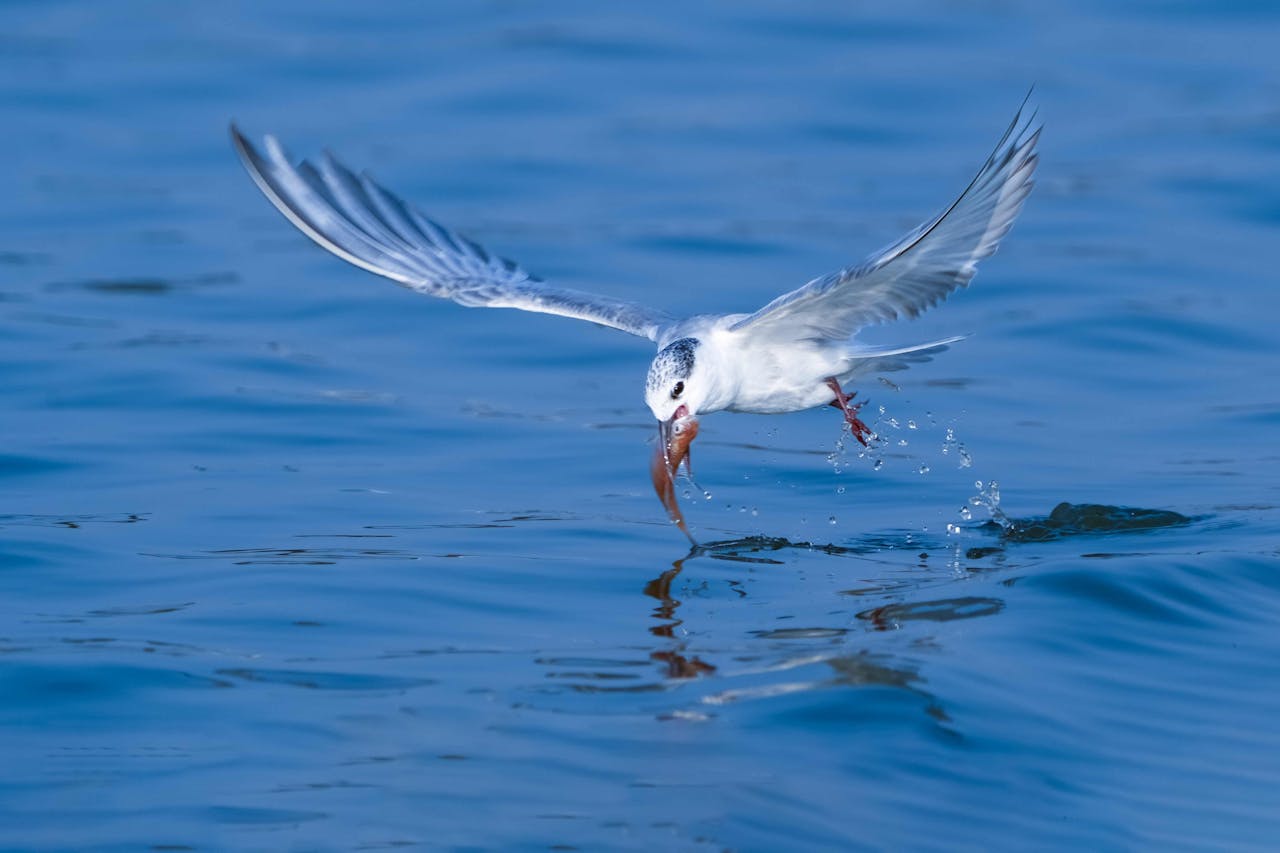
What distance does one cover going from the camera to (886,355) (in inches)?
366

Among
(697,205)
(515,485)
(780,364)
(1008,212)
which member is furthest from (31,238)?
(1008,212)

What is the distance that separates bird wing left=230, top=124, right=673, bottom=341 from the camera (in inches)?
406

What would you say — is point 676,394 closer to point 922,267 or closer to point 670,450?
point 670,450

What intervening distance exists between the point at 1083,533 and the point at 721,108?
12622 millimetres

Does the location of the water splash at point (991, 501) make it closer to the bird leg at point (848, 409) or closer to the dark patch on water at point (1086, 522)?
the dark patch on water at point (1086, 522)

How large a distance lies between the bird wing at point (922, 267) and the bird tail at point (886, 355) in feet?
0.43

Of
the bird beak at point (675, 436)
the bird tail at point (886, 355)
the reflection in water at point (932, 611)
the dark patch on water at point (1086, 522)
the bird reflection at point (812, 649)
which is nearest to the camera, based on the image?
the bird reflection at point (812, 649)

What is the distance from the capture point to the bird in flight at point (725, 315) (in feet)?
26.5

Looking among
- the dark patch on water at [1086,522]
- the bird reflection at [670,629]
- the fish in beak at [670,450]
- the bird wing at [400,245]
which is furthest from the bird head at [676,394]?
the dark patch on water at [1086,522]

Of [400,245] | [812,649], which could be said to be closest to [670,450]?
[812,649]

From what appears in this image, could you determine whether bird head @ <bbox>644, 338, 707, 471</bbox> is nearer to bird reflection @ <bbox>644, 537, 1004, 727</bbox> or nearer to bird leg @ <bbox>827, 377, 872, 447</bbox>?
bird reflection @ <bbox>644, 537, 1004, 727</bbox>

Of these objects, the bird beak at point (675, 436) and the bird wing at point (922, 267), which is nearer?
the bird wing at point (922, 267)

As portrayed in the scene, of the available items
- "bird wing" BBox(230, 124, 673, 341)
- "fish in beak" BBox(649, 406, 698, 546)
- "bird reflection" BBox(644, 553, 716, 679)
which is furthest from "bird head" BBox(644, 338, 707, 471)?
"bird wing" BBox(230, 124, 673, 341)

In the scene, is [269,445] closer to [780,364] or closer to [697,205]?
[780,364]
